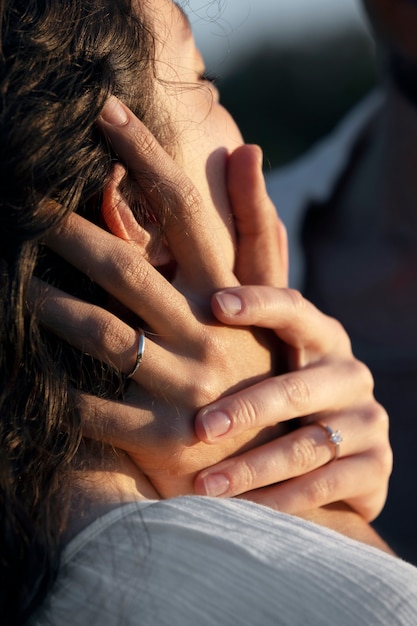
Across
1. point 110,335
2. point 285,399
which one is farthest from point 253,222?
point 110,335

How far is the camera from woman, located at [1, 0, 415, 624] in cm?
106

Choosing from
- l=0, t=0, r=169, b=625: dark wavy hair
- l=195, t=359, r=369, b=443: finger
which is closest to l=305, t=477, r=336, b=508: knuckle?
l=195, t=359, r=369, b=443: finger

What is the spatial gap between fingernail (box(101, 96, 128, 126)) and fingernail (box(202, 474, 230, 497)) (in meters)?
0.58

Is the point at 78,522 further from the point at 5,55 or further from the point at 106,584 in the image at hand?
the point at 5,55

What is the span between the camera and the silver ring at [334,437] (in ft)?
5.11

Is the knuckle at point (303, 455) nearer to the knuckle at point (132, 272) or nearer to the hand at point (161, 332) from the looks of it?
the hand at point (161, 332)

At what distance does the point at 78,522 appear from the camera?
1125 millimetres

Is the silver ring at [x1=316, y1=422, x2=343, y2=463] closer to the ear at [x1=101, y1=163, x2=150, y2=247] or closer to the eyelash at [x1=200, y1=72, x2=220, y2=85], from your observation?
the ear at [x1=101, y1=163, x2=150, y2=247]

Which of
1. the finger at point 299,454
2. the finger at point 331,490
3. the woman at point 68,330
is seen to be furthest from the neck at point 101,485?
the finger at point 331,490

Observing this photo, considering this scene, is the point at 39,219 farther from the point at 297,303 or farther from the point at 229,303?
the point at 297,303

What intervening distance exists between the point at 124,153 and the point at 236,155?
0.30 meters

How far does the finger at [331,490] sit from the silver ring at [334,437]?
0.02 meters

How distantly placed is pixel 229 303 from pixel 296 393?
22 cm

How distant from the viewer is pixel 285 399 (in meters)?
1.45
